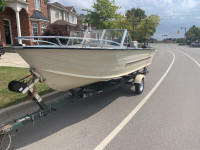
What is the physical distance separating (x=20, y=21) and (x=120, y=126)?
20642 mm

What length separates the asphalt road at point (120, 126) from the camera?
3.23 meters

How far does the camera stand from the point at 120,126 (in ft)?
12.7

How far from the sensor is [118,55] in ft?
15.1

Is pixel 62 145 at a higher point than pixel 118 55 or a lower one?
lower

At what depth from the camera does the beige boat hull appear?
3.34 metres

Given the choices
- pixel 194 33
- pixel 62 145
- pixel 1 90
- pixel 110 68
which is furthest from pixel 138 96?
pixel 194 33

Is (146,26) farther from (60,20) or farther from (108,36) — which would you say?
(108,36)

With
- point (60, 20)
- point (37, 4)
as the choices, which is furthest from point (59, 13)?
point (37, 4)

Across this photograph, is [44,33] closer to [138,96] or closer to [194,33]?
[138,96]

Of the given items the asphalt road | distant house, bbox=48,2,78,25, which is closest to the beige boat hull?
the asphalt road

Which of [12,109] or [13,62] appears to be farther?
[13,62]

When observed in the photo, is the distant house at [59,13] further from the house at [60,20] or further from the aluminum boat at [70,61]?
the aluminum boat at [70,61]

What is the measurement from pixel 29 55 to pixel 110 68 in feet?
6.70

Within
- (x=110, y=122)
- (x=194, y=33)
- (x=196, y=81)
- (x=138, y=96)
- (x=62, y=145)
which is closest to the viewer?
(x=62, y=145)
